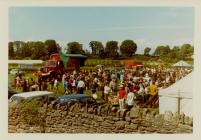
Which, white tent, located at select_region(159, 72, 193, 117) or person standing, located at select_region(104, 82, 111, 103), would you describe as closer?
white tent, located at select_region(159, 72, 193, 117)

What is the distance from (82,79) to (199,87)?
47.8 inches

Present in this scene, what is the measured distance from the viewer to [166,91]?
373 inches

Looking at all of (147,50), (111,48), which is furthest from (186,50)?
(111,48)

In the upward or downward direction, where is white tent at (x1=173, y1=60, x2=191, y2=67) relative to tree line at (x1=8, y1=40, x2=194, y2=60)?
downward

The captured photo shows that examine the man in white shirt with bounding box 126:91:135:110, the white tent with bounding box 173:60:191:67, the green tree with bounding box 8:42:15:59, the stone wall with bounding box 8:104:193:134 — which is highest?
the green tree with bounding box 8:42:15:59

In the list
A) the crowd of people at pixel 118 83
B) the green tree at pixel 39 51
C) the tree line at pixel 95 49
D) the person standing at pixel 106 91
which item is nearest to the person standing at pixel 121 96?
the crowd of people at pixel 118 83

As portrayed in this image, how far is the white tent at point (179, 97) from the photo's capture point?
30.9ft

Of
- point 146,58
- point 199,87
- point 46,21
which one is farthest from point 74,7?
point 199,87

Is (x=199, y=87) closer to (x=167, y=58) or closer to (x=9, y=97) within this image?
(x=167, y=58)

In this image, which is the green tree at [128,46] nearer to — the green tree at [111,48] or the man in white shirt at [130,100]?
the green tree at [111,48]

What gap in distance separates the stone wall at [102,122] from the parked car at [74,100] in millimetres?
48

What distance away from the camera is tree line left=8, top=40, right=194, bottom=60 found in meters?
9.48

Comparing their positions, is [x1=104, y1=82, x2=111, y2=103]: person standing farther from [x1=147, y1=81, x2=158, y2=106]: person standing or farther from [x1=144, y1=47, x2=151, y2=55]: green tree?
[x1=144, y1=47, x2=151, y2=55]: green tree

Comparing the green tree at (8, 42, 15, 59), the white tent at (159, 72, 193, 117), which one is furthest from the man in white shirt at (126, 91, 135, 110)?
the green tree at (8, 42, 15, 59)
